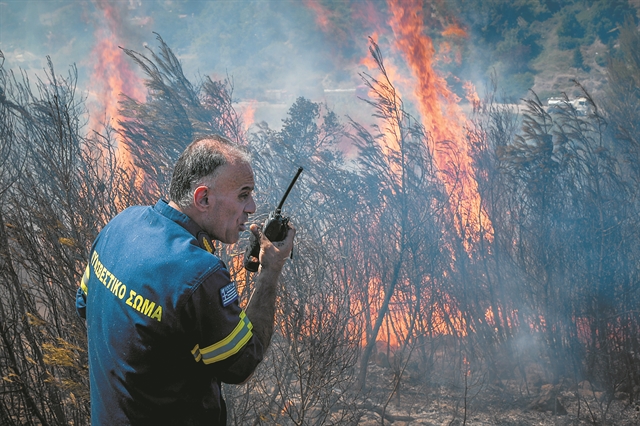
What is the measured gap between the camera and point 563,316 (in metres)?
11.1

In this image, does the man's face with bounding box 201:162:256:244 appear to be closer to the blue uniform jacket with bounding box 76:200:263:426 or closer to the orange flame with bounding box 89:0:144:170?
the blue uniform jacket with bounding box 76:200:263:426

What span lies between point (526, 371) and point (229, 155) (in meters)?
11.6

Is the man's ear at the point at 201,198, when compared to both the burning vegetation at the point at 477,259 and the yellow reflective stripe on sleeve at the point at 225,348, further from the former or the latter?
the burning vegetation at the point at 477,259

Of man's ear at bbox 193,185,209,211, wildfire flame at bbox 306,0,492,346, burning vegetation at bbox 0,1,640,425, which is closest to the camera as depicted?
man's ear at bbox 193,185,209,211

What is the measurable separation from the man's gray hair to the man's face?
0.03 metres

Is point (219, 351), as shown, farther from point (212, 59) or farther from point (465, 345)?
point (212, 59)

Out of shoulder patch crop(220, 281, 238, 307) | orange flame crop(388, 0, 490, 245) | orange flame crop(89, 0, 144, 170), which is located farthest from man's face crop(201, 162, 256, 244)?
orange flame crop(89, 0, 144, 170)

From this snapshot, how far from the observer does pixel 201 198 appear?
1958 millimetres

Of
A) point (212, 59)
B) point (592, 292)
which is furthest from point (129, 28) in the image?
point (592, 292)

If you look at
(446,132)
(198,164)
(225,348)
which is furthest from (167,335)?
(446,132)

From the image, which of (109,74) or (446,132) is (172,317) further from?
(109,74)

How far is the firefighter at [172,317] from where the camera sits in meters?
1.69

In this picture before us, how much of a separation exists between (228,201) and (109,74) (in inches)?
1426

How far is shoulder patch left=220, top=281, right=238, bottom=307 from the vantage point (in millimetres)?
1708
